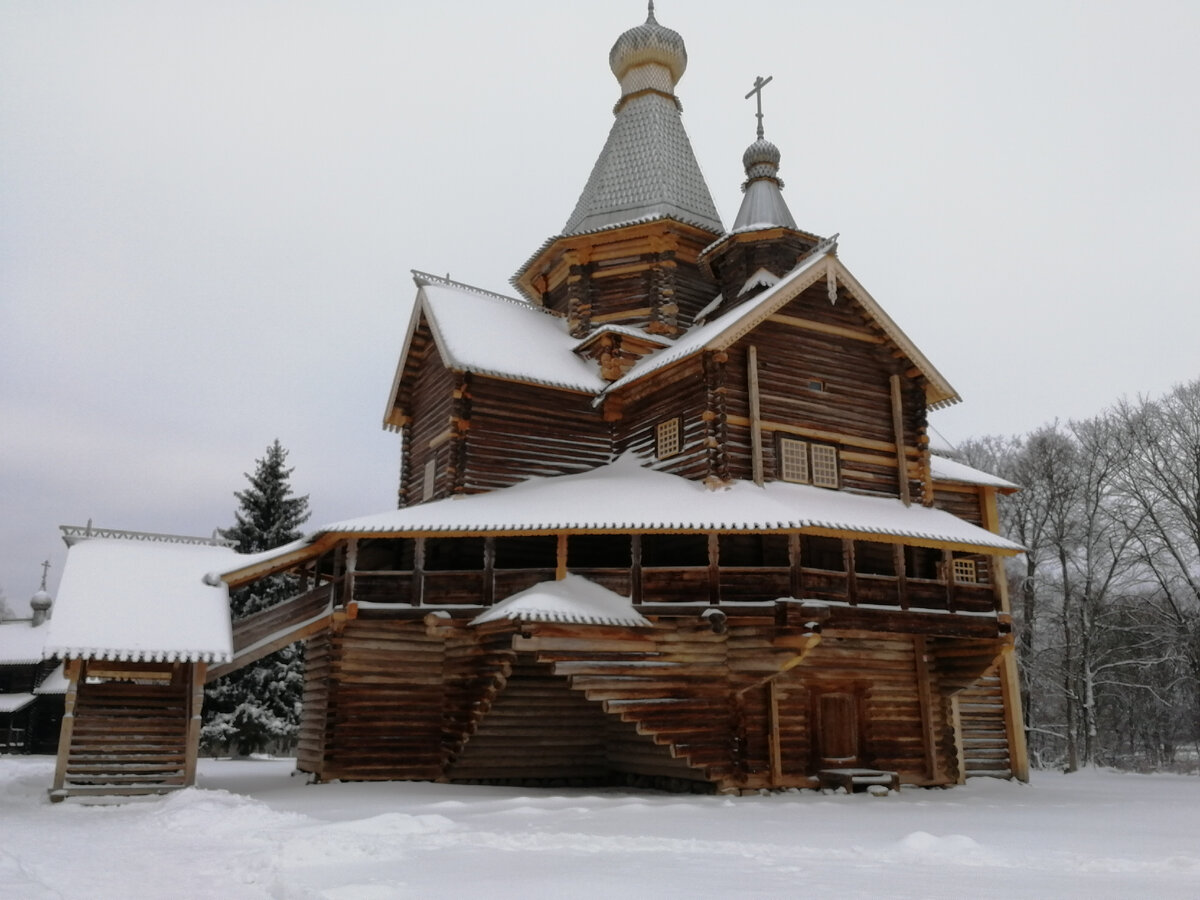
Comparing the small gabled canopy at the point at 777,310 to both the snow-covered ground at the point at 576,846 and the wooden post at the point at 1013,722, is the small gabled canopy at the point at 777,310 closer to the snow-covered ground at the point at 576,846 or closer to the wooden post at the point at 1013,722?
the wooden post at the point at 1013,722

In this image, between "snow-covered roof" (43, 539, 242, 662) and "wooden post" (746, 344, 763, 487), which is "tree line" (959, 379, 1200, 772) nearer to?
"wooden post" (746, 344, 763, 487)

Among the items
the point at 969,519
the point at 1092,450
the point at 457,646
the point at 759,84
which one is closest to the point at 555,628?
the point at 457,646

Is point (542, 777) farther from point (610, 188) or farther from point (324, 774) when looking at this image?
point (610, 188)

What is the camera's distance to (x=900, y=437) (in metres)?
22.0

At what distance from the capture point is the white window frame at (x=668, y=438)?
20875 mm

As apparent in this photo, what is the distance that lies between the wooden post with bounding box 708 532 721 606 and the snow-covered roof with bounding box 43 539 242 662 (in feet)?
28.5

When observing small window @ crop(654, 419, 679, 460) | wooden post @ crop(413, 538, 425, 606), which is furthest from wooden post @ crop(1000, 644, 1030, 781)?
wooden post @ crop(413, 538, 425, 606)

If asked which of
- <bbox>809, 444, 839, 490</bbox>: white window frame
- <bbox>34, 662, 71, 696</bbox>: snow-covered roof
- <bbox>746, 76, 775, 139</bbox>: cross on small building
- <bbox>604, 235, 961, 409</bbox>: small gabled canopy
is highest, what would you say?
<bbox>746, 76, 775, 139</bbox>: cross on small building

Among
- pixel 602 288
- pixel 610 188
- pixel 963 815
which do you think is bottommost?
pixel 963 815

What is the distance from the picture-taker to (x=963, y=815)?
1578 centimetres

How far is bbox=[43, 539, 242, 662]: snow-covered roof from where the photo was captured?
1670 cm

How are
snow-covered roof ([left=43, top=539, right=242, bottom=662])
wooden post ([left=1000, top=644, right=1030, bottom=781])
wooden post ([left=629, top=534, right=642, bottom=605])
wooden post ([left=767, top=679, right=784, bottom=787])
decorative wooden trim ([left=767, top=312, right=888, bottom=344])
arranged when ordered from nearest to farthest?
snow-covered roof ([left=43, top=539, right=242, bottom=662]), wooden post ([left=629, top=534, right=642, bottom=605]), wooden post ([left=767, top=679, right=784, bottom=787]), decorative wooden trim ([left=767, top=312, right=888, bottom=344]), wooden post ([left=1000, top=644, right=1030, bottom=781])

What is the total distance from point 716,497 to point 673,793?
5703mm

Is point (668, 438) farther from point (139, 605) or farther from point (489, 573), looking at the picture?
point (139, 605)
